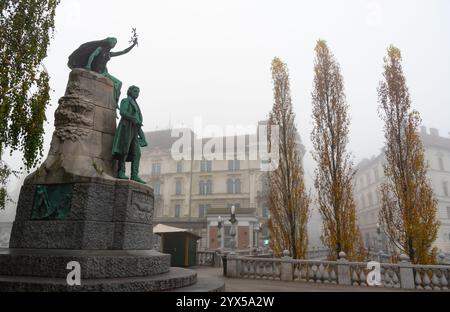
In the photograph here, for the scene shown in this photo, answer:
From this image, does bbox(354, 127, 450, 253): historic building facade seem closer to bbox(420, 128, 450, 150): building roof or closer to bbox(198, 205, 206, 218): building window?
bbox(420, 128, 450, 150): building roof

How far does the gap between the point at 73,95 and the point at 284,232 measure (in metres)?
11.8

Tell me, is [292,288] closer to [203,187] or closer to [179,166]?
[203,187]

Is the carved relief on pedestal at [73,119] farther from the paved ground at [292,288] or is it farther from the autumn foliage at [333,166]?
the autumn foliage at [333,166]

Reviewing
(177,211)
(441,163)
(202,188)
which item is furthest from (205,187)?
(441,163)

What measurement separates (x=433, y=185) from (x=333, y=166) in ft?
105

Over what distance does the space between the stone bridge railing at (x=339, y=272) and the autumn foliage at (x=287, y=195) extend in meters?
2.94

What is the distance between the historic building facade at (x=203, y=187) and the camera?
1607 inches

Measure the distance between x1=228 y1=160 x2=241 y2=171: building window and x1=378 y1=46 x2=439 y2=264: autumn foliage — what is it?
29464mm

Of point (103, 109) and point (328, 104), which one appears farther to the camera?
point (328, 104)

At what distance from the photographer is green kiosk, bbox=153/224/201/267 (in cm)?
1728
